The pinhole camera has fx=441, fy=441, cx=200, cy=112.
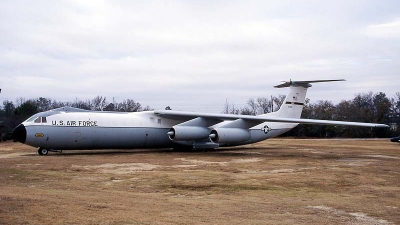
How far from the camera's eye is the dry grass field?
7.82 meters

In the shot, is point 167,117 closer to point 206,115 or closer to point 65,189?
point 206,115

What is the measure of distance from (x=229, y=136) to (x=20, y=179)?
1546 centimetres

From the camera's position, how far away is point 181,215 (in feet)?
26.3

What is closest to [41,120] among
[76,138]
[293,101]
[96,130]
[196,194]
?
[76,138]

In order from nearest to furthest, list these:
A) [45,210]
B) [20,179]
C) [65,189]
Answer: [45,210]
[65,189]
[20,179]

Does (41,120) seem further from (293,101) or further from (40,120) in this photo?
(293,101)

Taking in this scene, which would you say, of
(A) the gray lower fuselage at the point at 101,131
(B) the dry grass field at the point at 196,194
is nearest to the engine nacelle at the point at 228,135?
(A) the gray lower fuselage at the point at 101,131

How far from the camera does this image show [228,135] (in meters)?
26.9

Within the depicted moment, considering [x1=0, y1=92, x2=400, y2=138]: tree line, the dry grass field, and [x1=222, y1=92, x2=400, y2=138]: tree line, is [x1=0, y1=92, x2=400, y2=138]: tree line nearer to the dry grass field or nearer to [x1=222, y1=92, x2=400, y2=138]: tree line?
[x1=222, y1=92, x2=400, y2=138]: tree line

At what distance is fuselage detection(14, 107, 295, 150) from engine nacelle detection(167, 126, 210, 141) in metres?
1.10

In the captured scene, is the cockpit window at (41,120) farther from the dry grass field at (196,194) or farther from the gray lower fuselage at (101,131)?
the dry grass field at (196,194)

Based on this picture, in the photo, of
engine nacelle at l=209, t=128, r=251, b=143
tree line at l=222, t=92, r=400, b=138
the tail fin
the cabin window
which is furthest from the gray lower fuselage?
tree line at l=222, t=92, r=400, b=138

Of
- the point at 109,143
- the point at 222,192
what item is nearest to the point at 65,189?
the point at 222,192

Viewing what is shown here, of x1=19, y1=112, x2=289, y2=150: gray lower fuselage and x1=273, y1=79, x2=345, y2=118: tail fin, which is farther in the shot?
x1=273, y1=79, x2=345, y2=118: tail fin
